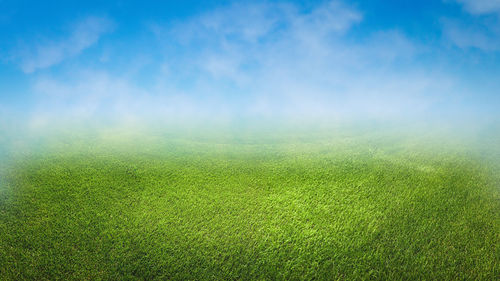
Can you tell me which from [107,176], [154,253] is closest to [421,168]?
[154,253]

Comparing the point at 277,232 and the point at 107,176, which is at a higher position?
the point at 107,176

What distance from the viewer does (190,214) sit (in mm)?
4711

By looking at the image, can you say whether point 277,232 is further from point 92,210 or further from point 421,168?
point 421,168

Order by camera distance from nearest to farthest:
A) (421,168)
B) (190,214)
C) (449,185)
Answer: (190,214)
(449,185)
(421,168)

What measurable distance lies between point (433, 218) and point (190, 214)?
4.94 metres

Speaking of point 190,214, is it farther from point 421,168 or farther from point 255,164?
point 421,168

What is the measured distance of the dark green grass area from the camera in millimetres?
3516

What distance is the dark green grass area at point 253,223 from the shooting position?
138 inches

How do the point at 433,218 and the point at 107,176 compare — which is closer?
the point at 433,218

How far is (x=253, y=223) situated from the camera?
4.46 meters

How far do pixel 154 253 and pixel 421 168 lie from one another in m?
7.87

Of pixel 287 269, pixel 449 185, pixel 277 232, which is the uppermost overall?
pixel 449 185

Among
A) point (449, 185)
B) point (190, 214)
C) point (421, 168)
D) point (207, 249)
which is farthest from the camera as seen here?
point (421, 168)

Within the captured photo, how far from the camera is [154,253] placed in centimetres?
376
